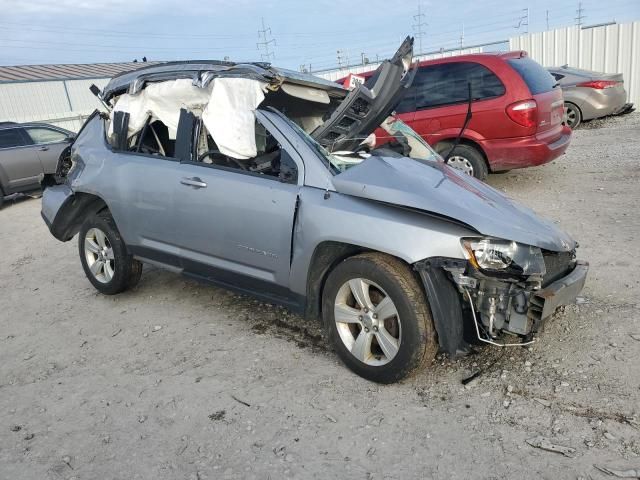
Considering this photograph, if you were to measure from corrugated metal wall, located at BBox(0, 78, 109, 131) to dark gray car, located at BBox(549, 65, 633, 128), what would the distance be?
18.9 meters

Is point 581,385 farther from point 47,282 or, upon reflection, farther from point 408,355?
point 47,282

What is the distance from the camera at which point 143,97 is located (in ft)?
14.5

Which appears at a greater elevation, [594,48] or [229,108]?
[594,48]

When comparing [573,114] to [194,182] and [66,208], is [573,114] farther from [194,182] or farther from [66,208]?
[66,208]

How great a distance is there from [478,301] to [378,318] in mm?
578

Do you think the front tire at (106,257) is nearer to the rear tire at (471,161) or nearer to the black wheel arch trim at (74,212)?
the black wheel arch trim at (74,212)

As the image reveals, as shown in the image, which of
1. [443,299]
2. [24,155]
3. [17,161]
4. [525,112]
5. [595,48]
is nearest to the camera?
[443,299]

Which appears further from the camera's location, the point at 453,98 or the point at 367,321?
the point at 453,98

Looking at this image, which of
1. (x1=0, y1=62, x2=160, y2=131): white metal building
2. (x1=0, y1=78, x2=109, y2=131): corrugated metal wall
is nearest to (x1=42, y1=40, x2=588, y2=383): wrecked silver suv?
(x1=0, y1=62, x2=160, y2=131): white metal building

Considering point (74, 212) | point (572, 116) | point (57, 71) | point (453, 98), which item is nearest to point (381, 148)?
point (74, 212)

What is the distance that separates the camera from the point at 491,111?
6.73 meters

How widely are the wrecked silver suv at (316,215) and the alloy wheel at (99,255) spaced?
0.6 inches

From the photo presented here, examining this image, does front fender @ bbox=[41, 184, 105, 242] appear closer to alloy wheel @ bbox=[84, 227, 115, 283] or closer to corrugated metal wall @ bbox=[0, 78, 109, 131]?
alloy wheel @ bbox=[84, 227, 115, 283]

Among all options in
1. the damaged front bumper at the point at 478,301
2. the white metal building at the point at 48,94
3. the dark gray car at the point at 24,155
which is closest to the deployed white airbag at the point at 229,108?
the damaged front bumper at the point at 478,301
